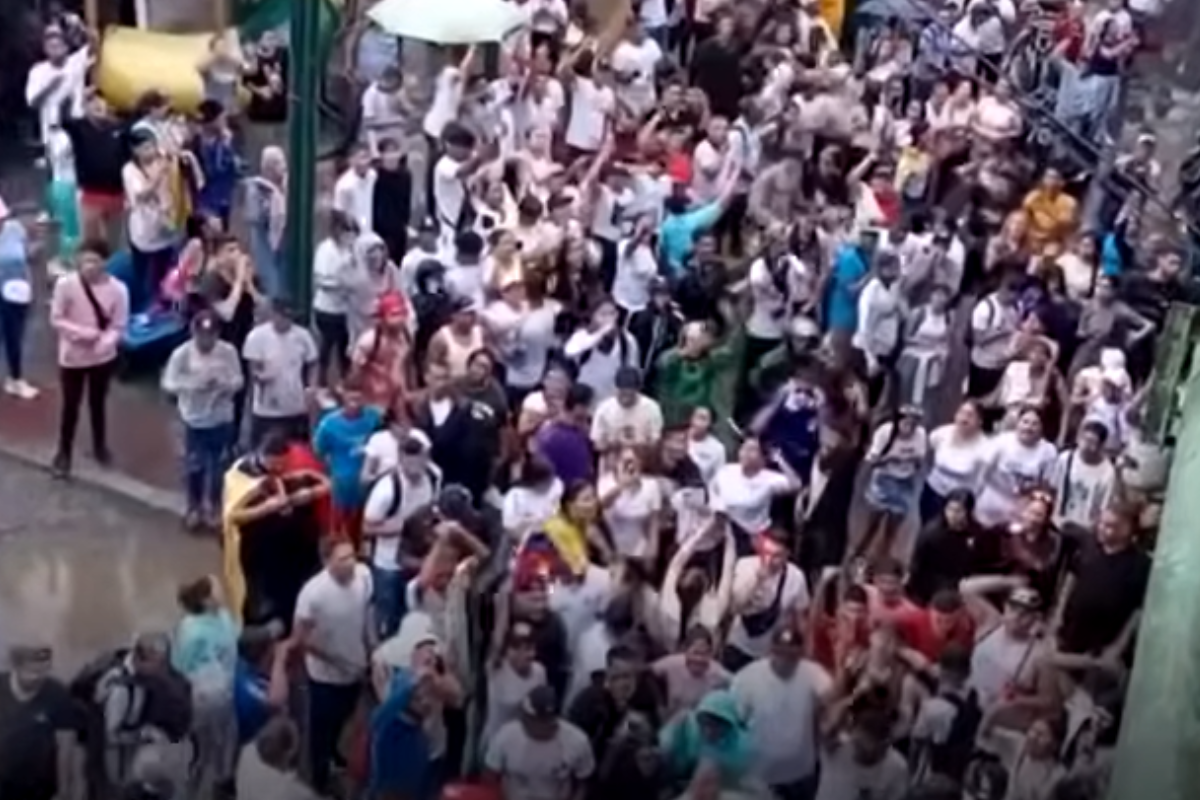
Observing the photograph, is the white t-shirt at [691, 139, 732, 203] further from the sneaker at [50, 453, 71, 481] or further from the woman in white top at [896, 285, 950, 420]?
the sneaker at [50, 453, 71, 481]

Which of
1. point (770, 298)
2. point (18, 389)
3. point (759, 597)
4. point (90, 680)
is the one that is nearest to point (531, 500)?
point (759, 597)

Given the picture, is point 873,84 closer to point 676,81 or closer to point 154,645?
point 676,81

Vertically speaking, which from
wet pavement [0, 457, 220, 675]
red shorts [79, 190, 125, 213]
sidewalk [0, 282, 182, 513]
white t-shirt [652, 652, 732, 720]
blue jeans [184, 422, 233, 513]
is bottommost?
wet pavement [0, 457, 220, 675]

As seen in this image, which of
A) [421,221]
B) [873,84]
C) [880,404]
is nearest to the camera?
[880,404]

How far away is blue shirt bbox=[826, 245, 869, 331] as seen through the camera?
47.3 feet

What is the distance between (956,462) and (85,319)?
169 inches

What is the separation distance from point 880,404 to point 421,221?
3.31m

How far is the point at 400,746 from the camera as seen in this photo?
10367 millimetres

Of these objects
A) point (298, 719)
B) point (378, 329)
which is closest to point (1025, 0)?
point (378, 329)

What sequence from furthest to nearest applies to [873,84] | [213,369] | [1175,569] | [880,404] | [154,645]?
[873,84], [880,404], [213,369], [154,645], [1175,569]

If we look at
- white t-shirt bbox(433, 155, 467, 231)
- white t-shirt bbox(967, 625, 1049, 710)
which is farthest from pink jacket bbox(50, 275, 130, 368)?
white t-shirt bbox(967, 625, 1049, 710)

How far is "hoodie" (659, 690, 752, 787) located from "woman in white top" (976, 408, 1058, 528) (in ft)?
7.72

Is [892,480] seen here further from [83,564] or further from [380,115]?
[380,115]

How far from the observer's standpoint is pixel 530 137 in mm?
16531
